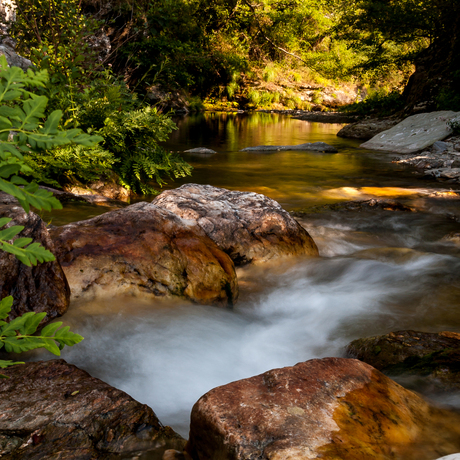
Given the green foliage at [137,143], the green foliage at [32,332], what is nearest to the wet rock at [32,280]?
the green foliage at [32,332]

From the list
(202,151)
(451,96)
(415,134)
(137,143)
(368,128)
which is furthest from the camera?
Answer: (368,128)

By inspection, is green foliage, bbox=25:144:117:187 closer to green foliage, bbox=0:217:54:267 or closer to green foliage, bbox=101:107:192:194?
green foliage, bbox=101:107:192:194

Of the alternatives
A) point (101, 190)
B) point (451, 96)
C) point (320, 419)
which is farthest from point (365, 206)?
point (451, 96)

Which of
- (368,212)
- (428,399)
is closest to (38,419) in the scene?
(428,399)

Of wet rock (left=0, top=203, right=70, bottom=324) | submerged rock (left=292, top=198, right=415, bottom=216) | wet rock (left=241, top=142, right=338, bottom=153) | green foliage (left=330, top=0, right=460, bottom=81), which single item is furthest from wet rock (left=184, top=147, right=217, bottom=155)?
green foliage (left=330, top=0, right=460, bottom=81)

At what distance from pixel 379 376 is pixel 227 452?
919 mm

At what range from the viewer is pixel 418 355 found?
2.74 metres

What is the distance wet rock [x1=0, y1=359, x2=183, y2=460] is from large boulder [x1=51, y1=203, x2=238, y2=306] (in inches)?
45.9

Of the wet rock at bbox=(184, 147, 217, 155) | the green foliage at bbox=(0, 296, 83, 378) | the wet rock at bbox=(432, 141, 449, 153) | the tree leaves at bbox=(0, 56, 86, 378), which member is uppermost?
the tree leaves at bbox=(0, 56, 86, 378)

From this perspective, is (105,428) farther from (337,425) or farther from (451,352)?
(451,352)

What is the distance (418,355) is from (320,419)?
124 cm

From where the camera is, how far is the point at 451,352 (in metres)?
2.68

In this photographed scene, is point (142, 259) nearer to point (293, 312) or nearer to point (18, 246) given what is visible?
point (293, 312)

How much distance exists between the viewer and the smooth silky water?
2.91 metres
